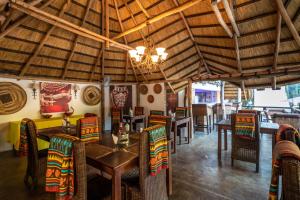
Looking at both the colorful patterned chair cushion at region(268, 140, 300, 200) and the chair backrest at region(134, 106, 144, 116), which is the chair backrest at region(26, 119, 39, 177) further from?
the chair backrest at region(134, 106, 144, 116)

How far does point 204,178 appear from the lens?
2912 mm

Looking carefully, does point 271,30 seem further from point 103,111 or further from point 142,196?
point 103,111

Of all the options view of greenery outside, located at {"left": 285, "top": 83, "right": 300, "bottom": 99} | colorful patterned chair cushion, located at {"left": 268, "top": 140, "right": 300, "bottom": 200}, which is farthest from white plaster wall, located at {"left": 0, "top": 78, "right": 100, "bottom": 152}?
view of greenery outside, located at {"left": 285, "top": 83, "right": 300, "bottom": 99}

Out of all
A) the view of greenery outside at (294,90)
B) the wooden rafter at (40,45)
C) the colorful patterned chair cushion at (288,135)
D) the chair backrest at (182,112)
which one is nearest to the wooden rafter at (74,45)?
the wooden rafter at (40,45)

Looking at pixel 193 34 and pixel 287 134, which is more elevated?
pixel 193 34

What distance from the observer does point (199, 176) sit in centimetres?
299

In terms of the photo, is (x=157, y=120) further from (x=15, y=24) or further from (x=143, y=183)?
(x=15, y=24)

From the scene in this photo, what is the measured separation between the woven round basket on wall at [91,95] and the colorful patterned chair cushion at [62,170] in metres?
5.03

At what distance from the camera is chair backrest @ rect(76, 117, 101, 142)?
2.66 meters

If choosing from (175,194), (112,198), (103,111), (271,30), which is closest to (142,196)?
(112,198)

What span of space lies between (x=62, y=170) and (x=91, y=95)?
5290 millimetres

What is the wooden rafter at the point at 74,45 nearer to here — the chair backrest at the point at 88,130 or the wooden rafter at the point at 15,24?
the wooden rafter at the point at 15,24

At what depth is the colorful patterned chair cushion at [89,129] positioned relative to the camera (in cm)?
266

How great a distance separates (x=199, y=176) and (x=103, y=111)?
4850 millimetres
